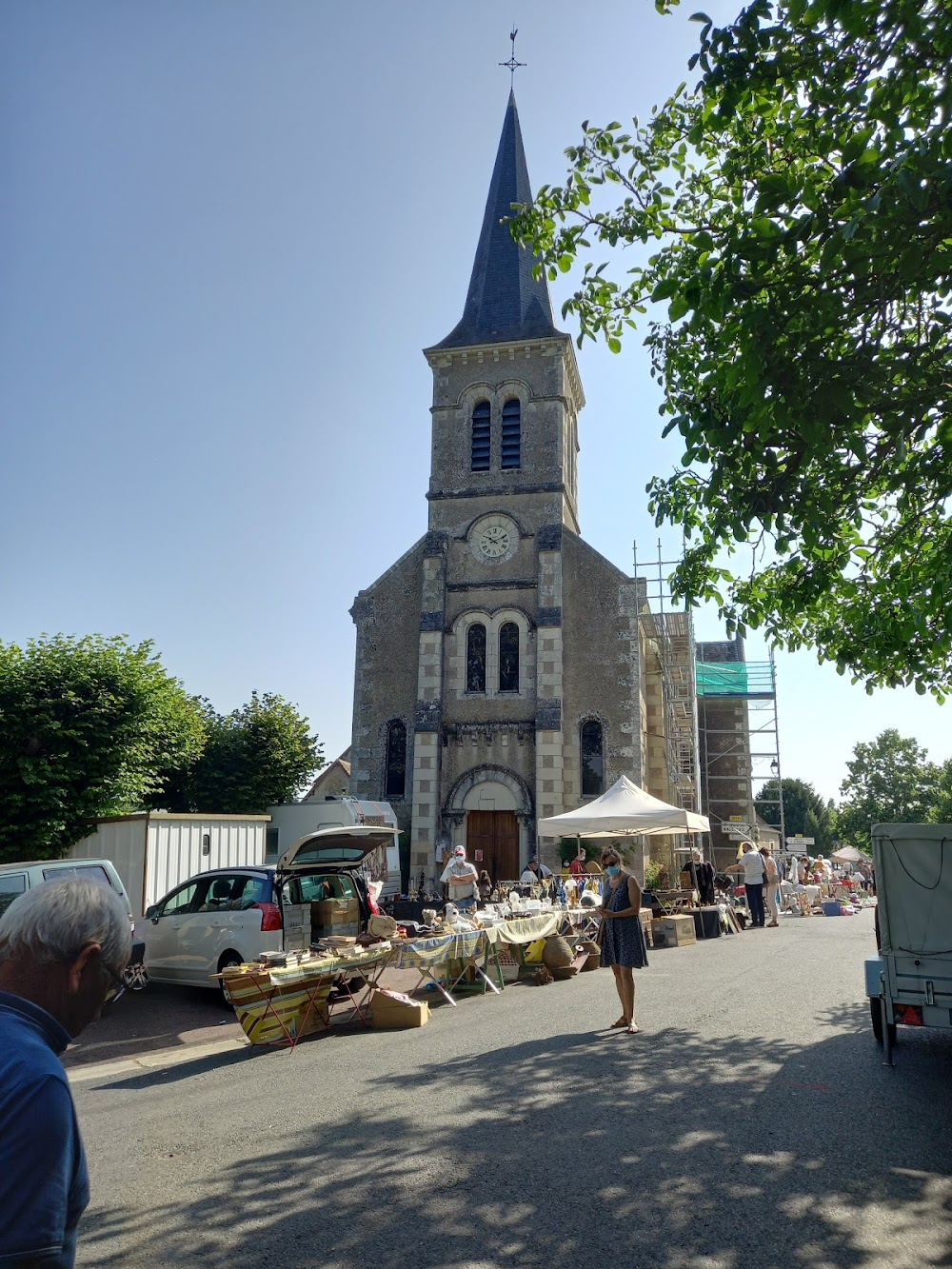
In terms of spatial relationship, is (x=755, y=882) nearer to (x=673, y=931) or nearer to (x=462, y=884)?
(x=673, y=931)

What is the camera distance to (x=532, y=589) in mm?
25156

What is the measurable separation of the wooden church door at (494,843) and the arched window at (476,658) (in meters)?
3.55

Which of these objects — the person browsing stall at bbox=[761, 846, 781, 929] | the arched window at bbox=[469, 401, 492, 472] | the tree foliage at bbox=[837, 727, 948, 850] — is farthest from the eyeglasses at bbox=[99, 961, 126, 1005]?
the tree foliage at bbox=[837, 727, 948, 850]

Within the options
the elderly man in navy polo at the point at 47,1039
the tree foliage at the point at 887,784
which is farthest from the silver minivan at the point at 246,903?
the tree foliage at the point at 887,784

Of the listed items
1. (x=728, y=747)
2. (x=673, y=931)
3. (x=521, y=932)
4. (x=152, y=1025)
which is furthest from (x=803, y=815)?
(x=152, y=1025)

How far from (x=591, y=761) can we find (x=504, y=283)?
1573 centimetres

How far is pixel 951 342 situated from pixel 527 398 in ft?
66.9

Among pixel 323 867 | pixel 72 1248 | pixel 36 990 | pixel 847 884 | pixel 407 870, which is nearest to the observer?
pixel 72 1248

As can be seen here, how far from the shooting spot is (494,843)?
78.0ft

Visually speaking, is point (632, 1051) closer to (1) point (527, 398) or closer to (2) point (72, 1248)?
(2) point (72, 1248)

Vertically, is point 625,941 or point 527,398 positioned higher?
point 527,398

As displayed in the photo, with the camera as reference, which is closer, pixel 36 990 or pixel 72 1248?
pixel 72 1248

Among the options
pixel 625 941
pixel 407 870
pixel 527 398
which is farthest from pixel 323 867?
pixel 527 398

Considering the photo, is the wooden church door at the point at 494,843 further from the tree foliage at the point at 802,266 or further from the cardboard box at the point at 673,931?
the tree foliage at the point at 802,266
